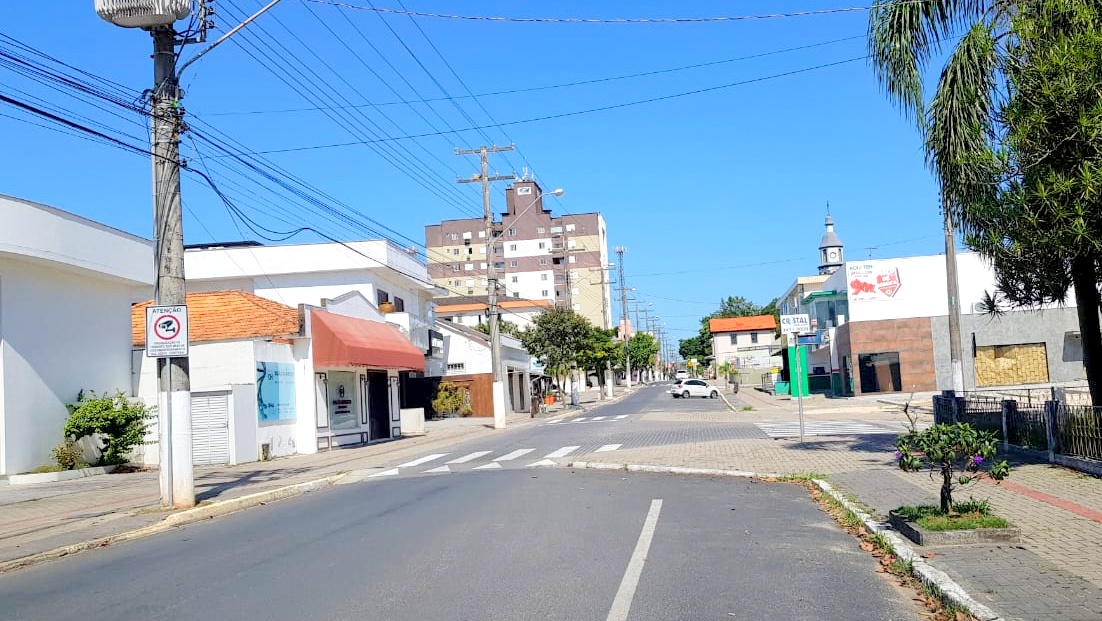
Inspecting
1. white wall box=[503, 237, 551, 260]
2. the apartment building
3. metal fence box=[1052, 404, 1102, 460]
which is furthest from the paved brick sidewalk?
white wall box=[503, 237, 551, 260]

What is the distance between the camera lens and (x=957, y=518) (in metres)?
8.92

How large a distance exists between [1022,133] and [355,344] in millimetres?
21162

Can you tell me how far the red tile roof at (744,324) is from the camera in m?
109

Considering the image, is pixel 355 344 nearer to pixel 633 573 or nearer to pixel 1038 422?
pixel 1038 422

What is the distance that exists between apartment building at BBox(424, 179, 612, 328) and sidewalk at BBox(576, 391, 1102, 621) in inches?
4016

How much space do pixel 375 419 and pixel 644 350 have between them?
9457 cm

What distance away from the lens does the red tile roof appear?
10912cm

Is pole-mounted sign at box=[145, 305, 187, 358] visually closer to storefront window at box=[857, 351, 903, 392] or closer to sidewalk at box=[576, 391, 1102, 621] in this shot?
sidewalk at box=[576, 391, 1102, 621]

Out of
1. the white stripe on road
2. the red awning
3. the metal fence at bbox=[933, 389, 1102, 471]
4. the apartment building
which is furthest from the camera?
the apartment building

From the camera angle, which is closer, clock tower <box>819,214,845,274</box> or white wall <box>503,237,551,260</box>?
clock tower <box>819,214,845,274</box>

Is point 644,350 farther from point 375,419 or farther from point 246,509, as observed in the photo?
point 246,509

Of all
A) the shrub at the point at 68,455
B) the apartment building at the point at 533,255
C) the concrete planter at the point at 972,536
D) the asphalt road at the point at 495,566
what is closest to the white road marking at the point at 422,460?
the shrub at the point at 68,455

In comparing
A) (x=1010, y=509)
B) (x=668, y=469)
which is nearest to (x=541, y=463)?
(x=668, y=469)

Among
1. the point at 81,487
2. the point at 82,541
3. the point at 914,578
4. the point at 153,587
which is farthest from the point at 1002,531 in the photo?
the point at 81,487
